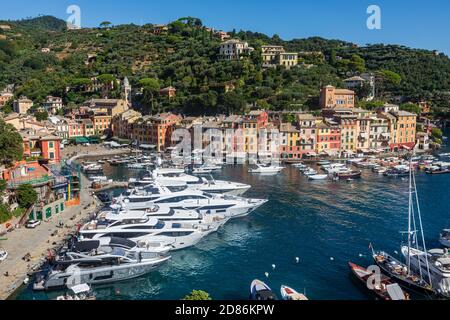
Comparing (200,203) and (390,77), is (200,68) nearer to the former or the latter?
(390,77)

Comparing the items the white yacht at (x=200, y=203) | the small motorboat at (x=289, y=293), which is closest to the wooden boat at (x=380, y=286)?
the small motorboat at (x=289, y=293)

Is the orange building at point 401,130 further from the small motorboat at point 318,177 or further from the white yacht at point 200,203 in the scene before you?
the white yacht at point 200,203

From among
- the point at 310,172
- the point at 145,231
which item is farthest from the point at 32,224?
the point at 310,172

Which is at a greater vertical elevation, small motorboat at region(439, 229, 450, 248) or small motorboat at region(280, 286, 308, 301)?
small motorboat at region(439, 229, 450, 248)

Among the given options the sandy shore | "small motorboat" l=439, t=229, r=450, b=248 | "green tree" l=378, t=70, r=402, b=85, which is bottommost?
"small motorboat" l=439, t=229, r=450, b=248

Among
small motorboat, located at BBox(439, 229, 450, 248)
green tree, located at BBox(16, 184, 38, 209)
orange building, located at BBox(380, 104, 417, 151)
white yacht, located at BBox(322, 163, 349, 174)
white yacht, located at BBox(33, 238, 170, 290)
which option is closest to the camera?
white yacht, located at BBox(33, 238, 170, 290)

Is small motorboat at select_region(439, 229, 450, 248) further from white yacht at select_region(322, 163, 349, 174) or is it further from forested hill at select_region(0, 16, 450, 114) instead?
forested hill at select_region(0, 16, 450, 114)

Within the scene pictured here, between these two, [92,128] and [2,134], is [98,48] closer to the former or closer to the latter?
[92,128]

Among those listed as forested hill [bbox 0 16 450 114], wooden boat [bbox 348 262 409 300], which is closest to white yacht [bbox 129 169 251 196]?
wooden boat [bbox 348 262 409 300]
